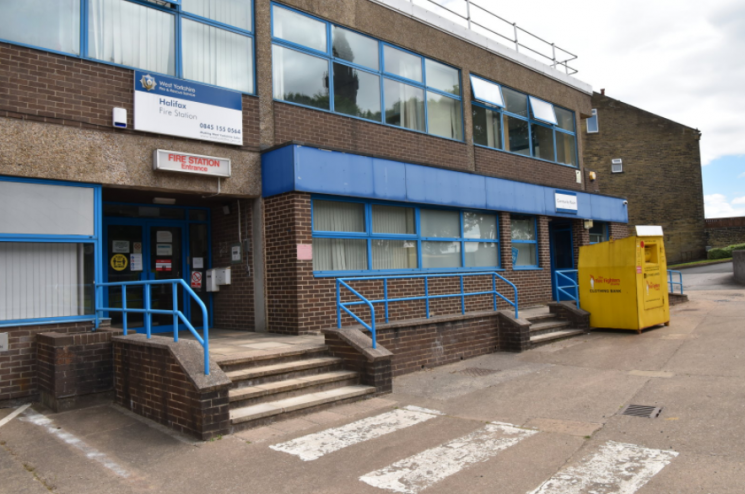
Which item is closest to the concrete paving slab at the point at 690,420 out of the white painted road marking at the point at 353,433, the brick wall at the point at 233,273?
the white painted road marking at the point at 353,433

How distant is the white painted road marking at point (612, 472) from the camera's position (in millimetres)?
4160

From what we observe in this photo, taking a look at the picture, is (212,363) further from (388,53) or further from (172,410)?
(388,53)

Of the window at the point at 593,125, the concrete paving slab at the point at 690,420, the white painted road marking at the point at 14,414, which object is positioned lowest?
the concrete paving slab at the point at 690,420

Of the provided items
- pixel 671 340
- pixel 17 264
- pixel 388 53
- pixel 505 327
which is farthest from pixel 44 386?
pixel 671 340

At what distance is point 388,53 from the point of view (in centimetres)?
1262

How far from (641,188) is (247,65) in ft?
101

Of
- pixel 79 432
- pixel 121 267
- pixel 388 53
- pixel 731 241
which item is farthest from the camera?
pixel 731 241

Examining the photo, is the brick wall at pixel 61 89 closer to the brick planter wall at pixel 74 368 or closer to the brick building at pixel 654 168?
the brick planter wall at pixel 74 368

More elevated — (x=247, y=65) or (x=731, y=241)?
(x=247, y=65)

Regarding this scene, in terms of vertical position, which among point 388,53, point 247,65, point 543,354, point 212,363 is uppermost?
point 388,53

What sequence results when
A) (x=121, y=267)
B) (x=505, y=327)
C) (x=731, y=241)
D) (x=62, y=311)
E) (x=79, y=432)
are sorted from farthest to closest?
(x=731, y=241) → (x=505, y=327) → (x=121, y=267) → (x=62, y=311) → (x=79, y=432)

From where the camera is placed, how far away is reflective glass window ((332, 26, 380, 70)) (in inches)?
456

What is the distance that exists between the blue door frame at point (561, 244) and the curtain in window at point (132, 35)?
499 inches

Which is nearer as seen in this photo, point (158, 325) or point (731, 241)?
point (158, 325)
